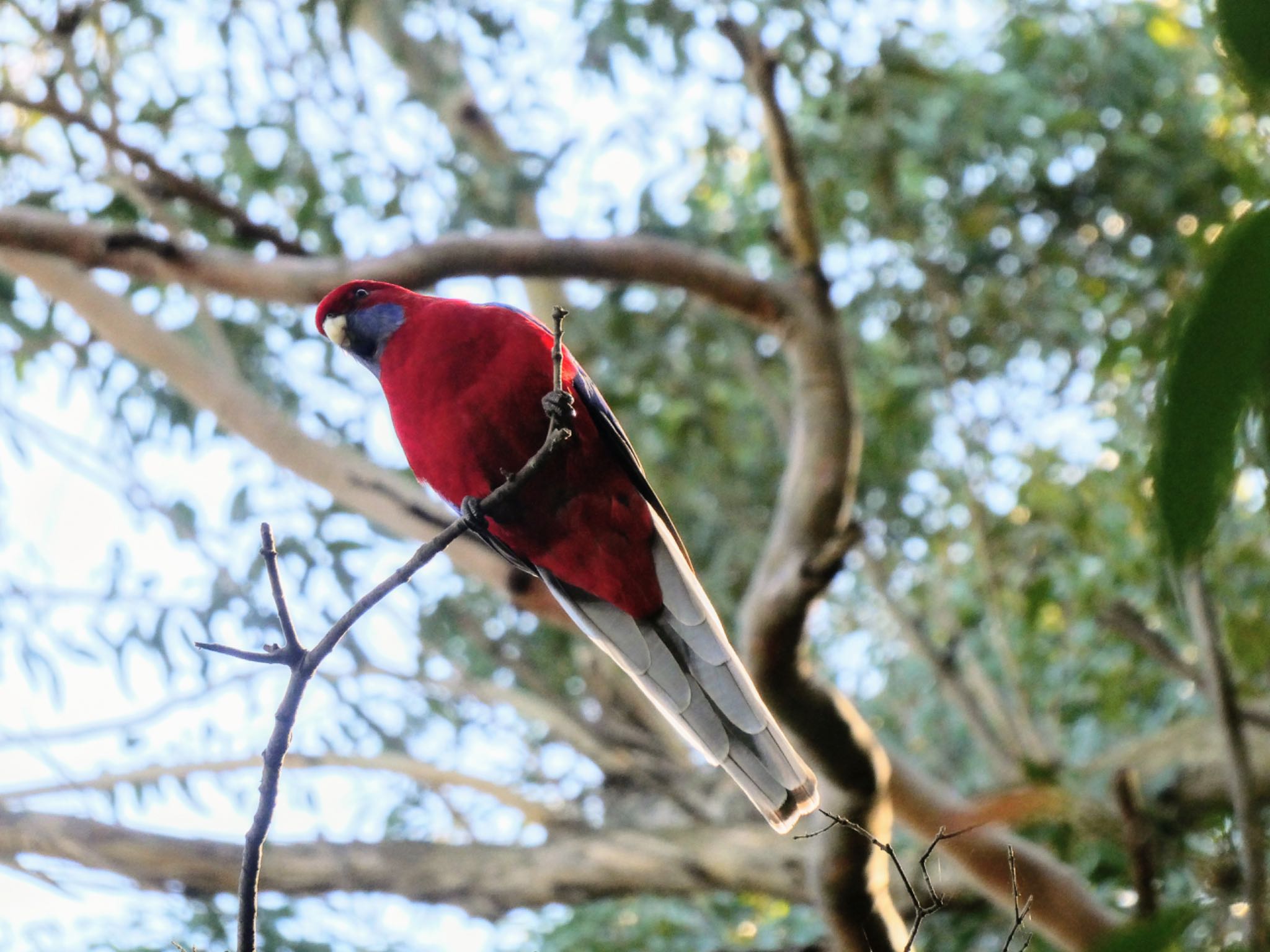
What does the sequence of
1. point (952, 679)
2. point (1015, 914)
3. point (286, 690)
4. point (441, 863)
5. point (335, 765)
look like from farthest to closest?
1. point (335, 765)
2. point (952, 679)
3. point (441, 863)
4. point (1015, 914)
5. point (286, 690)

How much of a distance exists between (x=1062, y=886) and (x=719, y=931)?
2.05 m

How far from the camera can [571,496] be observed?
1891 millimetres

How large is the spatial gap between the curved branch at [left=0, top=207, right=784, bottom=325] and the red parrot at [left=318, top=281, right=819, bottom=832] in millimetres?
1117

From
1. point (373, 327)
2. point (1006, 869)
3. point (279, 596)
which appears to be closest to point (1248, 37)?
point (279, 596)

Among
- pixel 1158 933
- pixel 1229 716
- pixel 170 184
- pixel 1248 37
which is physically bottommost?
pixel 1158 933

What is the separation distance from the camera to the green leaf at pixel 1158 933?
50 centimetres

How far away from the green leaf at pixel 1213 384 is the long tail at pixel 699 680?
1222mm

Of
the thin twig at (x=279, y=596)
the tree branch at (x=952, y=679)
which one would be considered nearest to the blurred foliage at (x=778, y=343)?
the tree branch at (x=952, y=679)

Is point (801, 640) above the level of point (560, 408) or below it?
above

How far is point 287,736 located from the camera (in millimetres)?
1032

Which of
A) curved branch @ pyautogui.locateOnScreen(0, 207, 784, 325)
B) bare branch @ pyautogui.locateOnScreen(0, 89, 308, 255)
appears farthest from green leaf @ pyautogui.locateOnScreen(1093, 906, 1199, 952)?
bare branch @ pyautogui.locateOnScreen(0, 89, 308, 255)

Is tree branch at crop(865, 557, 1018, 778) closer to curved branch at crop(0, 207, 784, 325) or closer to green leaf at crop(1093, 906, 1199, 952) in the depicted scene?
curved branch at crop(0, 207, 784, 325)

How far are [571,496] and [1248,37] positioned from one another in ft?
4.90

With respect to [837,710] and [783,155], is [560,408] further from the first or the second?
[783,155]
